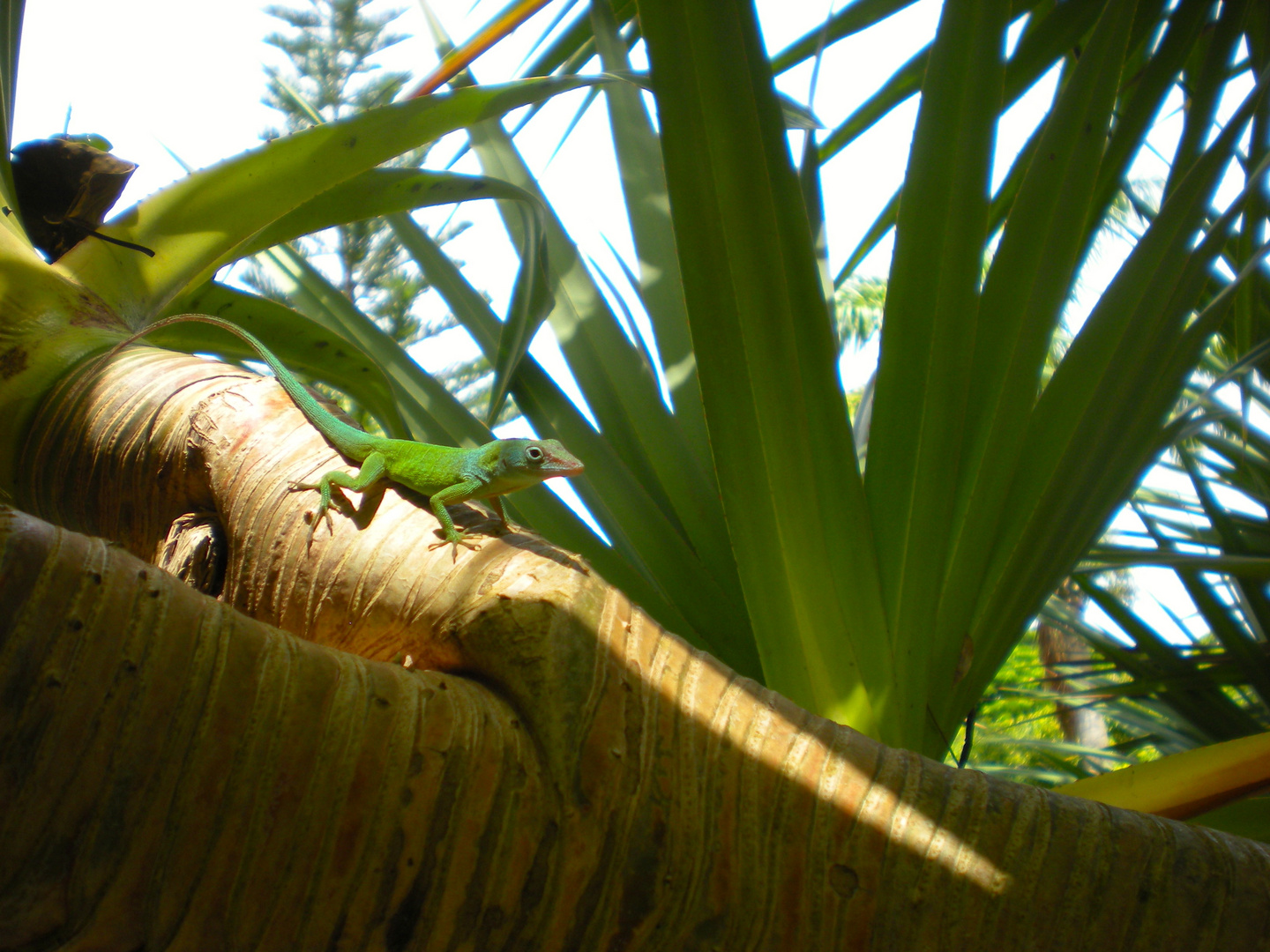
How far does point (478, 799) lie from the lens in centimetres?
78

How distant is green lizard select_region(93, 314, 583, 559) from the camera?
61.7 inches

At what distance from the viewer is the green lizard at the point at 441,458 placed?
1568 millimetres

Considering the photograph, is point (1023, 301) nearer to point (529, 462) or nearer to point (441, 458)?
point (529, 462)

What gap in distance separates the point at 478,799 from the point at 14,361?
130 cm

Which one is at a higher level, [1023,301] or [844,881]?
[1023,301]

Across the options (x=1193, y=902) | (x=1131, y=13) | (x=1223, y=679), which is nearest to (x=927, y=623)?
(x=1193, y=902)

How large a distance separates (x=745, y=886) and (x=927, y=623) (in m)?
0.61

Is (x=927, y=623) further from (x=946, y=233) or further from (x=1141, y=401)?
(x=946, y=233)

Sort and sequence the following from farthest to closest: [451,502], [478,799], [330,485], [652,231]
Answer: [652,231] < [451,502] < [330,485] < [478,799]

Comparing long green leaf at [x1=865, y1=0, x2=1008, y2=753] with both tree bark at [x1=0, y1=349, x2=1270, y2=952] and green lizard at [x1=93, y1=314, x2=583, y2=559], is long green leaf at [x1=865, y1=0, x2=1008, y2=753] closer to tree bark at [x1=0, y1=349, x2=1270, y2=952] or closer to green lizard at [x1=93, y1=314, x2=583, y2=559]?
tree bark at [x1=0, y1=349, x2=1270, y2=952]

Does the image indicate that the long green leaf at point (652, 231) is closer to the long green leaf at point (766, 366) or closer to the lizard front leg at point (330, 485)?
the long green leaf at point (766, 366)

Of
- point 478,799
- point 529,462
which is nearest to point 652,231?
point 529,462

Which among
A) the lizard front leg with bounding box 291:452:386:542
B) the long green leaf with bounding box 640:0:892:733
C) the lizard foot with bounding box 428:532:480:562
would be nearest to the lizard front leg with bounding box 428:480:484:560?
the lizard foot with bounding box 428:532:480:562

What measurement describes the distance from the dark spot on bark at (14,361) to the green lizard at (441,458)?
0.15 m
